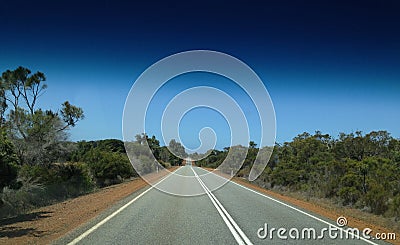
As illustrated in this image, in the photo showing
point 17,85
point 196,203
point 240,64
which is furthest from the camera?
point 17,85

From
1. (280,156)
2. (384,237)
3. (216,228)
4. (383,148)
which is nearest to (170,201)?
(216,228)

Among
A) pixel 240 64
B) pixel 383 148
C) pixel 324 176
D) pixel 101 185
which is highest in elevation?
pixel 240 64

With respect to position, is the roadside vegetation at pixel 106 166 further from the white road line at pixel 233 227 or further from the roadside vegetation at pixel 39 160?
the white road line at pixel 233 227

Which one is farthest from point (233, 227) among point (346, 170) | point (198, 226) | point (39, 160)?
point (39, 160)

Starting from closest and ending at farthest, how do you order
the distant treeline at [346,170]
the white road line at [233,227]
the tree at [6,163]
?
1. the white road line at [233,227]
2. the tree at [6,163]
3. the distant treeline at [346,170]

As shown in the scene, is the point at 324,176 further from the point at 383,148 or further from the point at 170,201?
the point at 170,201

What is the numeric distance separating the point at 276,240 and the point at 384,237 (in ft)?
10.5

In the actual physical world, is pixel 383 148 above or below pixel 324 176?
above

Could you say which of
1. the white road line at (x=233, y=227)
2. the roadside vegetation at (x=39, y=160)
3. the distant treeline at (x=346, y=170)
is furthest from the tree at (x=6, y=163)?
the distant treeline at (x=346, y=170)

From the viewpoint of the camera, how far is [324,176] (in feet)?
70.1

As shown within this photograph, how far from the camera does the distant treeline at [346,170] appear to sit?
590 inches

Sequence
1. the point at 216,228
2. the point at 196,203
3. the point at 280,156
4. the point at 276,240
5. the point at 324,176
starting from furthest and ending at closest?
the point at 280,156, the point at 324,176, the point at 196,203, the point at 216,228, the point at 276,240

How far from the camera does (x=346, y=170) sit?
19109mm

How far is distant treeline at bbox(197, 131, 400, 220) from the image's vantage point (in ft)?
49.2
